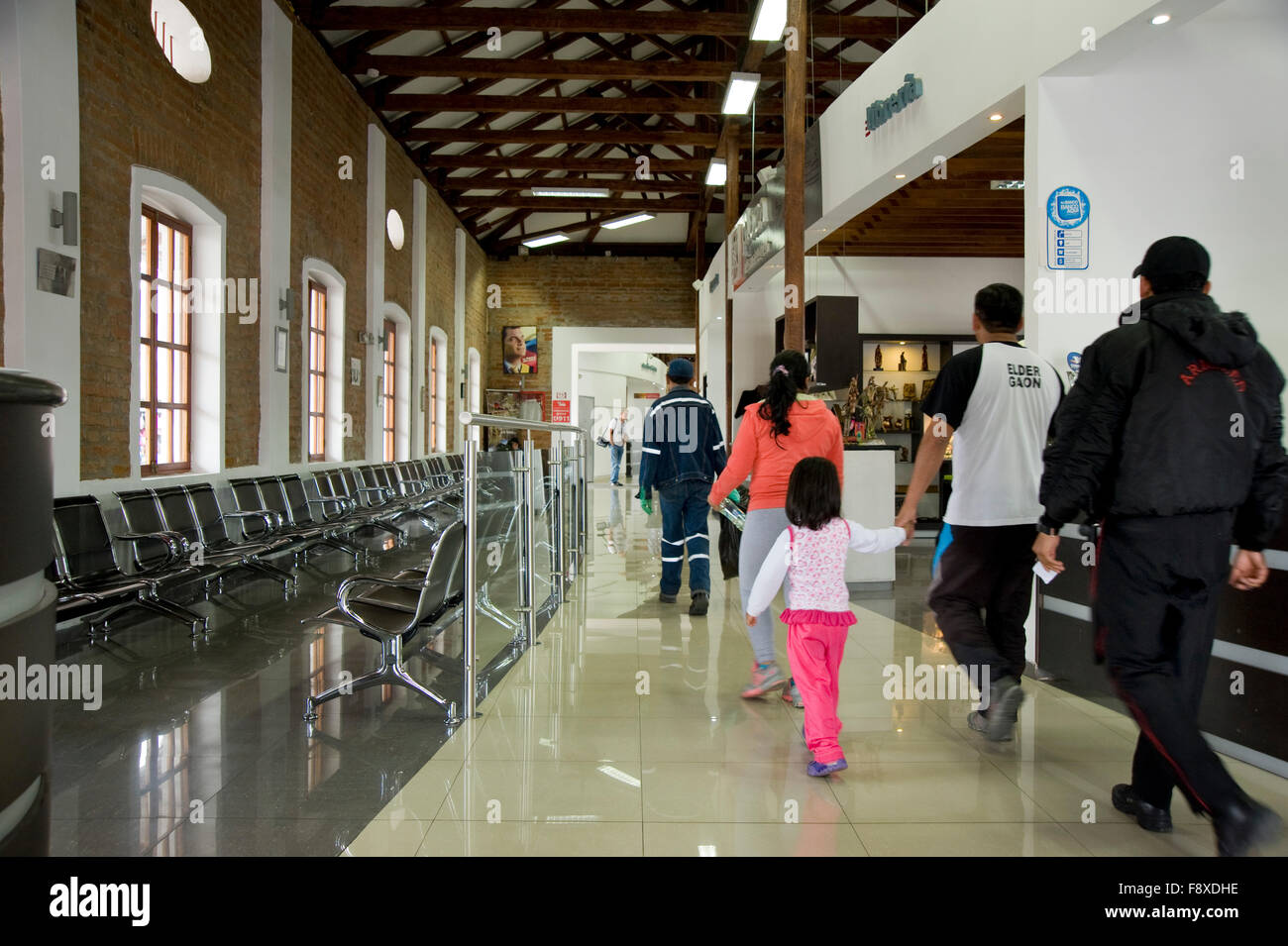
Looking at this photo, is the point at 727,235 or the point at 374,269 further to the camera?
the point at 727,235

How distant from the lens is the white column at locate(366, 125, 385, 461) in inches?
456

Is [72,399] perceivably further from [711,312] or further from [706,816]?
[711,312]

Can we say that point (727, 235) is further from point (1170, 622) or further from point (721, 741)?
point (1170, 622)

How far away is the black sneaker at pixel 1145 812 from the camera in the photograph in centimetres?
239

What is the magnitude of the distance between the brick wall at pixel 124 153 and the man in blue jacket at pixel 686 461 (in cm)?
344

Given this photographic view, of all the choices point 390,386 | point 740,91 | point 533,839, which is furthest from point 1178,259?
point 390,386

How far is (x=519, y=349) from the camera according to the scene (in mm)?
20516

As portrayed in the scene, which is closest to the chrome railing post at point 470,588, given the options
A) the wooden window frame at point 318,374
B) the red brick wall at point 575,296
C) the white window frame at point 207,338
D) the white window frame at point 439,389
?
the white window frame at point 207,338

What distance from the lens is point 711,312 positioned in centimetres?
1598

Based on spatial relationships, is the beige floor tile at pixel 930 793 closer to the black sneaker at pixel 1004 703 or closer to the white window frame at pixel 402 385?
the black sneaker at pixel 1004 703

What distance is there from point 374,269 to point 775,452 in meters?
9.40

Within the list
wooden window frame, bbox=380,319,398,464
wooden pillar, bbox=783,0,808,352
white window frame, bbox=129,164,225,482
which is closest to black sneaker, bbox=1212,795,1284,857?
wooden pillar, bbox=783,0,808,352

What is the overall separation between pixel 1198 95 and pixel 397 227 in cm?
1104
